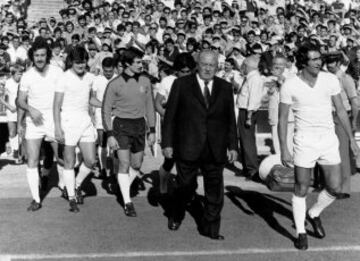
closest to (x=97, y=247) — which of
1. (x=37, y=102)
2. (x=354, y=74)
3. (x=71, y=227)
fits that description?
(x=71, y=227)

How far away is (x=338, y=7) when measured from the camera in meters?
19.9

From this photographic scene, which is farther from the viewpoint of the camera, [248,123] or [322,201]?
[248,123]

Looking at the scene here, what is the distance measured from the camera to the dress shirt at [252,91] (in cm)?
907

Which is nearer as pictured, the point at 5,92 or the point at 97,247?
the point at 97,247

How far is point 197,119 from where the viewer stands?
596cm

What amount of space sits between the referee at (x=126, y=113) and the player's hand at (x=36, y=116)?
0.77m

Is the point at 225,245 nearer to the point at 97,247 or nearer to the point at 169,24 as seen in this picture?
the point at 97,247

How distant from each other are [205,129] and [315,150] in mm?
1059

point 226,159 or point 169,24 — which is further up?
point 169,24

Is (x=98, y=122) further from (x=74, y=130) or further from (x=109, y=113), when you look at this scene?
(x=109, y=113)

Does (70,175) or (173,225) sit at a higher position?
(70,175)

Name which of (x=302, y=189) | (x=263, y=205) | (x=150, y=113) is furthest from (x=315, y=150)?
(x=150, y=113)

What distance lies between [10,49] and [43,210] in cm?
799

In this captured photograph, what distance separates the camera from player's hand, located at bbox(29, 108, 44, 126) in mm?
7012
